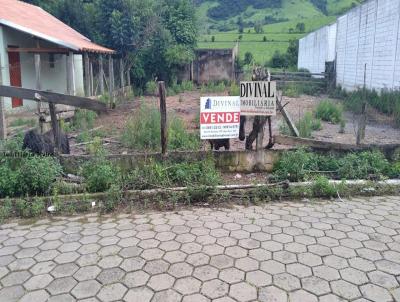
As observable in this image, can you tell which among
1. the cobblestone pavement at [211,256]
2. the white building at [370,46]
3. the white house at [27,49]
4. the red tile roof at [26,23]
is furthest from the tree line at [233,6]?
the cobblestone pavement at [211,256]

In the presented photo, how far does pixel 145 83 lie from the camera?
21.4 meters

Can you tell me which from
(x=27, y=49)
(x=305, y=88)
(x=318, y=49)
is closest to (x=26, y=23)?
(x=27, y=49)

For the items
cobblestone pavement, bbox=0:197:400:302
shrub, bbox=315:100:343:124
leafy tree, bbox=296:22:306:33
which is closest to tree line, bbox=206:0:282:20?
leafy tree, bbox=296:22:306:33

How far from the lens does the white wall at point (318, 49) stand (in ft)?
74.4

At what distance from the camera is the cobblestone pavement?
110 inches

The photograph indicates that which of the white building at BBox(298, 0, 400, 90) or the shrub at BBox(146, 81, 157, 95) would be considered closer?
the white building at BBox(298, 0, 400, 90)

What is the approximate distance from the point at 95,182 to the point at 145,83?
683 inches

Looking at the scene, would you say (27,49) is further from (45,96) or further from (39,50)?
(45,96)

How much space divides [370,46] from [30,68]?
44.3 ft

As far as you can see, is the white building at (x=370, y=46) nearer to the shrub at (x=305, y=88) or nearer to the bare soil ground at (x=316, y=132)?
the shrub at (x=305, y=88)

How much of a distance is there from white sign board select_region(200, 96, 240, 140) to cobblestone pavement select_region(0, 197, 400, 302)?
1406mm

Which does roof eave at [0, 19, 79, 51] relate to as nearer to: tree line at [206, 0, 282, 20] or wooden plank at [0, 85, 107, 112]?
wooden plank at [0, 85, 107, 112]

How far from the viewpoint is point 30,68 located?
13805 millimetres

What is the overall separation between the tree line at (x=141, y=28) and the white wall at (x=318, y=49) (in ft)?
27.8
